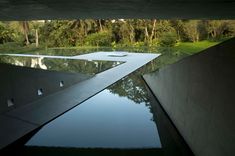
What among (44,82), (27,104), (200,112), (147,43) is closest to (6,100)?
(27,104)

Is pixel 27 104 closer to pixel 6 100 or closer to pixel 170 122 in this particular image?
pixel 6 100

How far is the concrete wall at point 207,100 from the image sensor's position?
3.12 m

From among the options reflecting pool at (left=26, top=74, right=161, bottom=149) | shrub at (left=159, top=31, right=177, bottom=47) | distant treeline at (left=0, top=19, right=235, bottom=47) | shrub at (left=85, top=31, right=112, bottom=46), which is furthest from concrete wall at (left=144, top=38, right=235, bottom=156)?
shrub at (left=85, top=31, right=112, bottom=46)

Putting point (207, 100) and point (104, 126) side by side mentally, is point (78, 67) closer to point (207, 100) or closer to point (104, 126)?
point (104, 126)

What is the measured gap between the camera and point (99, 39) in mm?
30672

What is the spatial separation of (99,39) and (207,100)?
90.3ft

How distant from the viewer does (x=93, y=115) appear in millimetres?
6758

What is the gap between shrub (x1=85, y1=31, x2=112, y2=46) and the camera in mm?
30577

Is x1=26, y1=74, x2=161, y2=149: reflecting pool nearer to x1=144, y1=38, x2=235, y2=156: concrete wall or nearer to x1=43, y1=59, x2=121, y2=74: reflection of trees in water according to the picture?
x1=144, y1=38, x2=235, y2=156: concrete wall

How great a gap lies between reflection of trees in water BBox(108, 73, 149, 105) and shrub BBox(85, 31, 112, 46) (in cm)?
1944

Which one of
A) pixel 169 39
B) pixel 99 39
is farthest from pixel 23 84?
pixel 99 39

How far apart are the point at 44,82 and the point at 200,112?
4893 mm

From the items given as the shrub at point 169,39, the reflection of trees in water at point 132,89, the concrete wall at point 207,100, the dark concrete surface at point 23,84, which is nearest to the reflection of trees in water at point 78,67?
the reflection of trees in water at point 132,89

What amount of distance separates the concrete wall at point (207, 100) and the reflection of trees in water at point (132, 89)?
9.13ft
